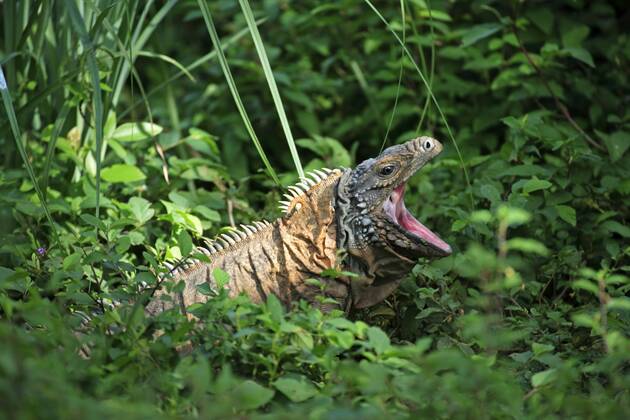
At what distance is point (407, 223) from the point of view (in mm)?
4457

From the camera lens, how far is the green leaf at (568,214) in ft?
16.2

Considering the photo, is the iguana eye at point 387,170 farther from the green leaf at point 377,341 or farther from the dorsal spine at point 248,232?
the green leaf at point 377,341

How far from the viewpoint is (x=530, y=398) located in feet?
11.4

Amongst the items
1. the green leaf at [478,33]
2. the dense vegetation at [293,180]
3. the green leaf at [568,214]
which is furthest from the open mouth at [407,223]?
the green leaf at [478,33]

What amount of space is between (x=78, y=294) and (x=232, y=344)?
27.6 inches

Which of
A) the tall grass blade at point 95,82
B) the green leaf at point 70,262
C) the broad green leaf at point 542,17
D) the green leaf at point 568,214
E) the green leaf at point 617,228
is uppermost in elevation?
the tall grass blade at point 95,82

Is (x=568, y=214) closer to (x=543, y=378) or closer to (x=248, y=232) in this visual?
(x=248, y=232)

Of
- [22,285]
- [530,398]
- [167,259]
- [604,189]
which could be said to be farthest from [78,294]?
[604,189]

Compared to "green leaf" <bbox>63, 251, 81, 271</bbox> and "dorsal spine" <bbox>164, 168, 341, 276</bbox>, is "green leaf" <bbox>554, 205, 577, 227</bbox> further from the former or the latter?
"green leaf" <bbox>63, 251, 81, 271</bbox>

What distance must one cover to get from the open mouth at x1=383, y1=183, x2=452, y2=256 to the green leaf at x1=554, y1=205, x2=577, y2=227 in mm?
819

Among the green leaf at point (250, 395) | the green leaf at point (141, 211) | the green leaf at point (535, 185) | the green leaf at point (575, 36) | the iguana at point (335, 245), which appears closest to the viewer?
the green leaf at point (250, 395)

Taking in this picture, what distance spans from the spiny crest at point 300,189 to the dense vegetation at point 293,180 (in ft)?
0.67

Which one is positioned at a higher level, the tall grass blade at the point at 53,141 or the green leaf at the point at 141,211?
the tall grass blade at the point at 53,141

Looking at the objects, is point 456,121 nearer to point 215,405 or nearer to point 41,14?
point 41,14
